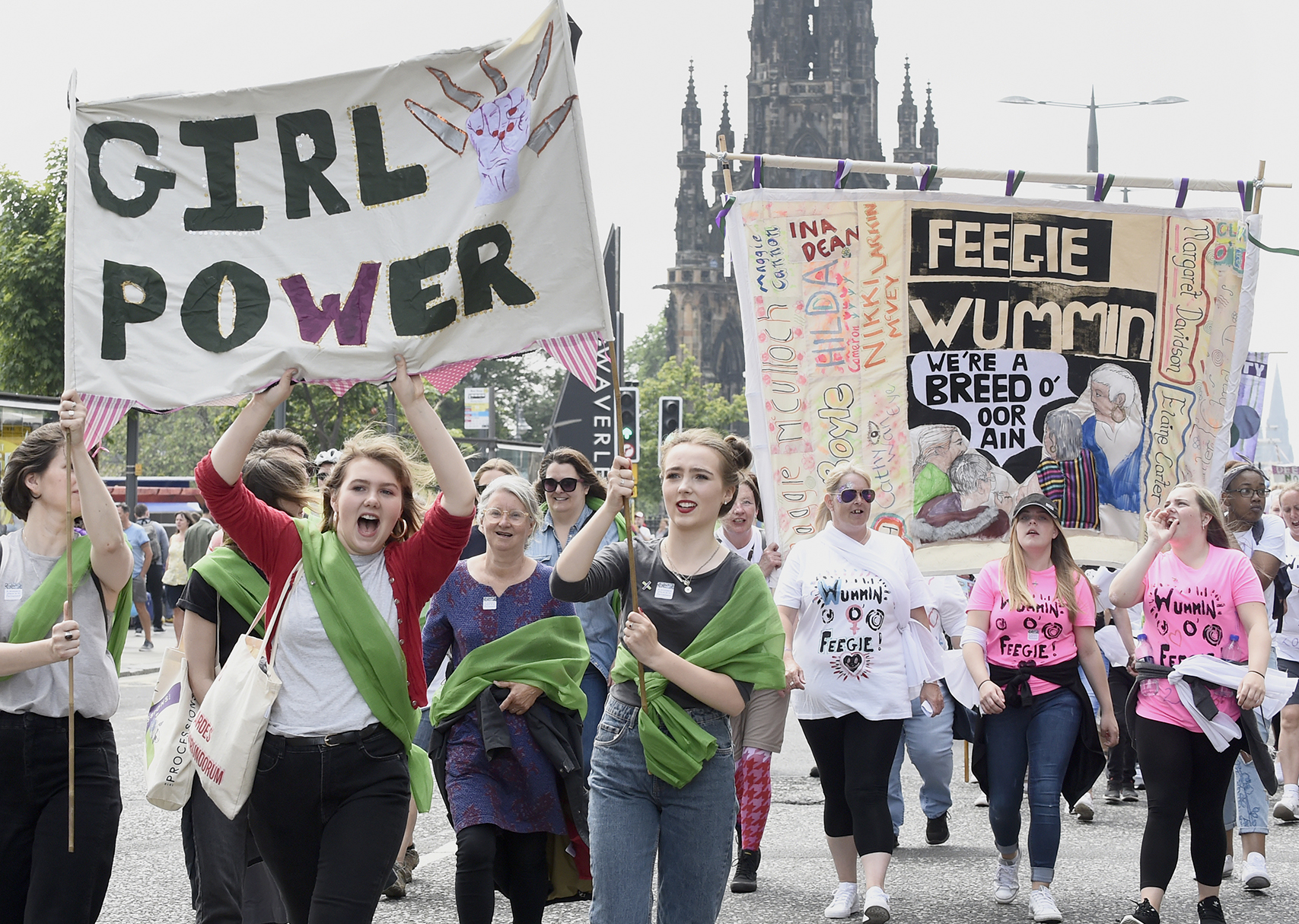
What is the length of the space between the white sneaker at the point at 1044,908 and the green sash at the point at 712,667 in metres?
2.56

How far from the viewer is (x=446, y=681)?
532 centimetres

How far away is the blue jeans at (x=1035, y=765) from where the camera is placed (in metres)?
6.49

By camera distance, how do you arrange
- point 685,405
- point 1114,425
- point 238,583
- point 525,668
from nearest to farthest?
point 238,583 → point 525,668 → point 1114,425 → point 685,405

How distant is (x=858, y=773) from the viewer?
6.34 m

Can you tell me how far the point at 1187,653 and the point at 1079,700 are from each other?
0.54m

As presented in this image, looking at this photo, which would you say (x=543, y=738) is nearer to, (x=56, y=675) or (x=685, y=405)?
(x=56, y=675)

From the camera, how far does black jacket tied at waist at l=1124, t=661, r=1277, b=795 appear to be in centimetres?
Answer: 607

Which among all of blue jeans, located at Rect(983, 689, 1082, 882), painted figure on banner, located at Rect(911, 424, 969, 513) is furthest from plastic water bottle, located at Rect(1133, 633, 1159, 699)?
painted figure on banner, located at Rect(911, 424, 969, 513)

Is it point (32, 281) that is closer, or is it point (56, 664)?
point (56, 664)

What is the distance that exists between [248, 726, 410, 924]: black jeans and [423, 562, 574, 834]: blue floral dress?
1.07 m

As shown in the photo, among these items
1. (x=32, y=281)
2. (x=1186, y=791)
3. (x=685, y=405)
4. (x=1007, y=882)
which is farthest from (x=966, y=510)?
(x=685, y=405)

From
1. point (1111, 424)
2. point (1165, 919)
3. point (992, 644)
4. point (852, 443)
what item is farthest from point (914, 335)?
point (1165, 919)

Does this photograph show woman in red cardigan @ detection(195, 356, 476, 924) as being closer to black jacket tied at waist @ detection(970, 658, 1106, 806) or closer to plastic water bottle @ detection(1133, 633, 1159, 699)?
black jacket tied at waist @ detection(970, 658, 1106, 806)

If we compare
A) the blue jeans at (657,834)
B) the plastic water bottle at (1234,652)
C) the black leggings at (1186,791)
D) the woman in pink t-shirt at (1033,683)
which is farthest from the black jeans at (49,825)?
the plastic water bottle at (1234,652)
